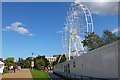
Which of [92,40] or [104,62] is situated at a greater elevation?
[92,40]

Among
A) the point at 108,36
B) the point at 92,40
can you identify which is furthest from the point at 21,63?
the point at 108,36

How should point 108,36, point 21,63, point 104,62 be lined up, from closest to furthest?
point 104,62 < point 108,36 < point 21,63

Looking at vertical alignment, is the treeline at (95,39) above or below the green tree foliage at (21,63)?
above

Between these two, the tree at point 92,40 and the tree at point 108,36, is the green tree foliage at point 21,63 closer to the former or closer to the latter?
the tree at point 92,40

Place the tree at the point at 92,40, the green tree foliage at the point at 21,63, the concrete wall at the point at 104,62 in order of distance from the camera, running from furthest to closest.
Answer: the green tree foliage at the point at 21,63 → the tree at the point at 92,40 → the concrete wall at the point at 104,62

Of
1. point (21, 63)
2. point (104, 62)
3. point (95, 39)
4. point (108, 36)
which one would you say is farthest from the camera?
point (21, 63)

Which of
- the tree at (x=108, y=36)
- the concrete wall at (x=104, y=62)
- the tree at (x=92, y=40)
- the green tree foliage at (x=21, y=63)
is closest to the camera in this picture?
the concrete wall at (x=104, y=62)

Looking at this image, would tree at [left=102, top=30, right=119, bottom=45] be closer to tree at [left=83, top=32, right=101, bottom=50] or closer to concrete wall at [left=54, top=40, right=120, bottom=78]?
tree at [left=83, top=32, right=101, bottom=50]

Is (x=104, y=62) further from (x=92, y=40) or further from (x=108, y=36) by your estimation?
(x=92, y=40)

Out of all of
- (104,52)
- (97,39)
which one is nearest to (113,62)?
(104,52)

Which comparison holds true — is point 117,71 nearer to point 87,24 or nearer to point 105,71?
point 105,71

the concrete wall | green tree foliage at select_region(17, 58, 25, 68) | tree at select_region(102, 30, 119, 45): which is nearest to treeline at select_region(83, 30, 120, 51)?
tree at select_region(102, 30, 119, 45)

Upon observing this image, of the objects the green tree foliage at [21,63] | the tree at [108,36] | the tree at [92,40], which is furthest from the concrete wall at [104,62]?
the green tree foliage at [21,63]

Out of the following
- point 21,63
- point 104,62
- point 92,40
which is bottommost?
point 21,63
